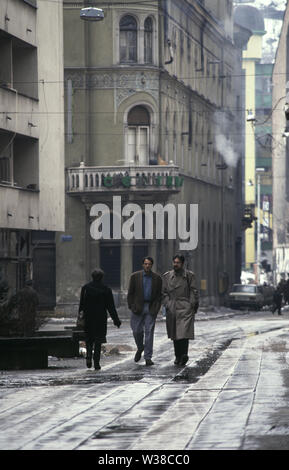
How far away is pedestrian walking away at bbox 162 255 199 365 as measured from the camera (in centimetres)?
1945

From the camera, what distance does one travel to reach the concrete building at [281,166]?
10162 cm

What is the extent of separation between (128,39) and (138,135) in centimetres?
434

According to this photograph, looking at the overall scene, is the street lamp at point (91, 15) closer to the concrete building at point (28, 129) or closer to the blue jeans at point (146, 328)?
the concrete building at point (28, 129)

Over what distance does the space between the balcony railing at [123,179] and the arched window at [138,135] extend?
59.6 inches

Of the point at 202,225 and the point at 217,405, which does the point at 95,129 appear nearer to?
the point at 202,225

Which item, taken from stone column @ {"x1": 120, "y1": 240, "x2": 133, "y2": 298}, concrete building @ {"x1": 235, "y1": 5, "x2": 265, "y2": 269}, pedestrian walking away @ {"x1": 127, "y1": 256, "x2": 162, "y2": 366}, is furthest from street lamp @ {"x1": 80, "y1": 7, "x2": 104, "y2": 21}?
concrete building @ {"x1": 235, "y1": 5, "x2": 265, "y2": 269}

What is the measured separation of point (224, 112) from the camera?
76438 mm

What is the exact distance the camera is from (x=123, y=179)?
2094 inches

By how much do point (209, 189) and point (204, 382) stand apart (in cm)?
5436

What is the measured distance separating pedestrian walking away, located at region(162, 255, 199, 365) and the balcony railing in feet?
110

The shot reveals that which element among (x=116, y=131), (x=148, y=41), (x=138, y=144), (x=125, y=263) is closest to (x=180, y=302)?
(x=125, y=263)

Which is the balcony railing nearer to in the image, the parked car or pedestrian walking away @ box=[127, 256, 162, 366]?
the parked car

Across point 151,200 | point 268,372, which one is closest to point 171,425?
point 268,372

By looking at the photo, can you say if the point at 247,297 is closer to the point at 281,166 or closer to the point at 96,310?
the point at 281,166
